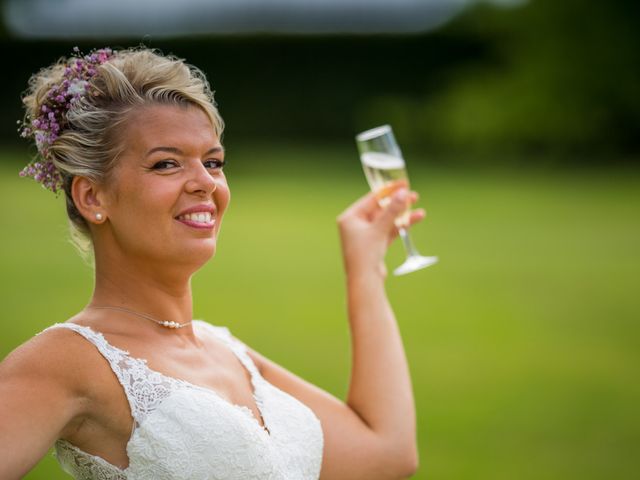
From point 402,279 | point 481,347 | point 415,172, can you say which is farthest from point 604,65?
point 481,347

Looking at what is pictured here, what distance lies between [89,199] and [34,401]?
22.2 inches

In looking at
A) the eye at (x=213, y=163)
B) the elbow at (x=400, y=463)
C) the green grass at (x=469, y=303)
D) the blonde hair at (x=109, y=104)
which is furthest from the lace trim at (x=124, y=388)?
the green grass at (x=469, y=303)

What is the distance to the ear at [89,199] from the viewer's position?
209 cm

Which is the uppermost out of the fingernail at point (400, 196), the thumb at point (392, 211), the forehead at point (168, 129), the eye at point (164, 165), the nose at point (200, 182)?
the forehead at point (168, 129)

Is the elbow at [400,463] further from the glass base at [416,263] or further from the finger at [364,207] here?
the glass base at [416,263]

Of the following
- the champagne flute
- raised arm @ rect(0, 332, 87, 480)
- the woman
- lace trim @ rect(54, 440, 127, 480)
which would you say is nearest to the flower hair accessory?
the woman

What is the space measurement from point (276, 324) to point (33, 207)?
7.99 meters

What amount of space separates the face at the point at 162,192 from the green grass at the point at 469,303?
325 centimetres

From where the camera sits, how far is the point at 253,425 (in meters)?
2.03

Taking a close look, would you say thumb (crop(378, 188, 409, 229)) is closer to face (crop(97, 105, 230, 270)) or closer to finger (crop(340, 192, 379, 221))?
finger (crop(340, 192, 379, 221))

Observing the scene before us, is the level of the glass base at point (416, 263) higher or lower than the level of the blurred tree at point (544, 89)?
lower

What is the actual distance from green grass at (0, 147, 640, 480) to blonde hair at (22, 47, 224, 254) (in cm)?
324

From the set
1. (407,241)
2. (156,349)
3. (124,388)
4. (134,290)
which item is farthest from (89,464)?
(407,241)

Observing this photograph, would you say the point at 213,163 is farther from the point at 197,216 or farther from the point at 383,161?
the point at 383,161
